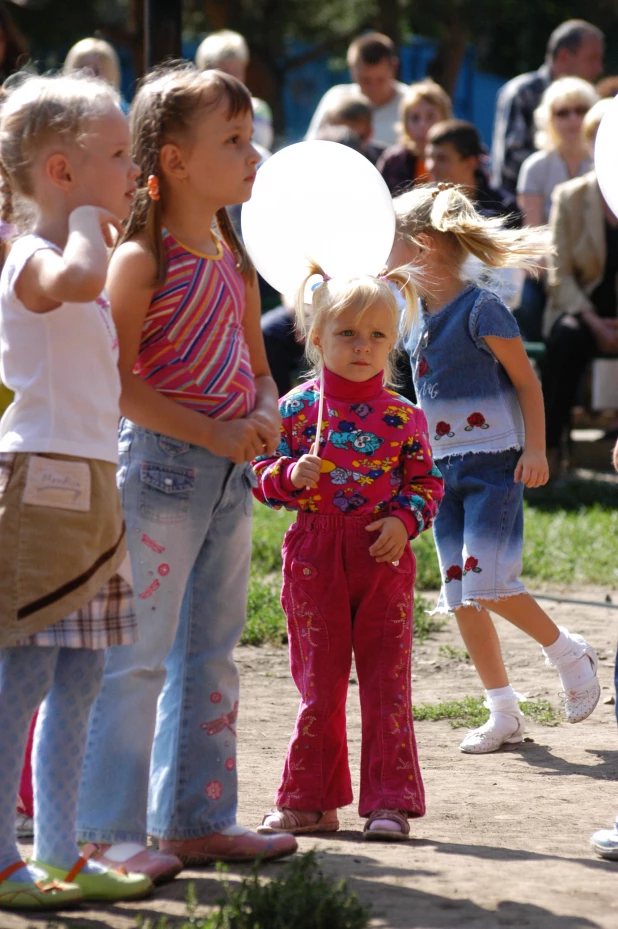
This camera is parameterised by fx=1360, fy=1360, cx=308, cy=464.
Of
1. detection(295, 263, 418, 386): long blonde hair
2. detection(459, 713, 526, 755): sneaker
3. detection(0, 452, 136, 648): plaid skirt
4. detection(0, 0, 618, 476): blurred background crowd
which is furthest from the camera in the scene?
detection(0, 0, 618, 476): blurred background crowd

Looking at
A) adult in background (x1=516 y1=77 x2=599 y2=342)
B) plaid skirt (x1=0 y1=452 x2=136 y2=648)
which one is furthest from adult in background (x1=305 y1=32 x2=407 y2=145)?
plaid skirt (x1=0 y1=452 x2=136 y2=648)

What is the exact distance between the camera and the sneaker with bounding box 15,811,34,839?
135 inches

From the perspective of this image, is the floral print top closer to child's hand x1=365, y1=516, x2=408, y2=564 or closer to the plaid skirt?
child's hand x1=365, y1=516, x2=408, y2=564

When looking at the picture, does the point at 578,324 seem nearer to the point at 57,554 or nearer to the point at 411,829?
the point at 411,829

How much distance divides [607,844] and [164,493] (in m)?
1.41

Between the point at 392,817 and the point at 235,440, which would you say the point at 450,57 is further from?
the point at 235,440

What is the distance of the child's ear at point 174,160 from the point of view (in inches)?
121

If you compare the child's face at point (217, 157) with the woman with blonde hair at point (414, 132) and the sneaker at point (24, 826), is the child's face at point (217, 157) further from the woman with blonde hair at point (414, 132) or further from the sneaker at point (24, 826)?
the woman with blonde hair at point (414, 132)

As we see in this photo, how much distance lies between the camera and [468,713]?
15.8 feet

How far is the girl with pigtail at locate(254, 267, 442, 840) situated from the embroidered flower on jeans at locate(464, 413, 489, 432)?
0.81 m

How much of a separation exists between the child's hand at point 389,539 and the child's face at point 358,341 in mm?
402

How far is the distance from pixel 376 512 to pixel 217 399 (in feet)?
2.19

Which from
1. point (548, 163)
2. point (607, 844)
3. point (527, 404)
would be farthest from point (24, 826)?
point (548, 163)

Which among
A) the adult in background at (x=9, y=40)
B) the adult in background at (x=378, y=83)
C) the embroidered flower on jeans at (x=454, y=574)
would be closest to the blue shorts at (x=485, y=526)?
the embroidered flower on jeans at (x=454, y=574)
